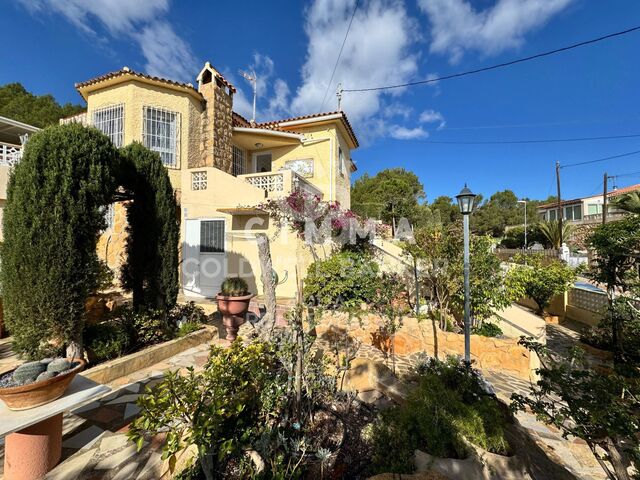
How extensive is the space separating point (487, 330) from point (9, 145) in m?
16.8

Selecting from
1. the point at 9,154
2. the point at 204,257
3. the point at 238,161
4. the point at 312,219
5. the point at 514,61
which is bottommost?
the point at 204,257

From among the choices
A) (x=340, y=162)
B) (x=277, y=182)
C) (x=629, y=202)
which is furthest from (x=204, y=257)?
(x=629, y=202)

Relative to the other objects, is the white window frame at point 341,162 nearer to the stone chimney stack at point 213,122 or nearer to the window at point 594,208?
the stone chimney stack at point 213,122

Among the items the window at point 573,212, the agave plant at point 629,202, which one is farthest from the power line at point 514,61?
the window at point 573,212

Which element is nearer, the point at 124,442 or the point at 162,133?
the point at 124,442

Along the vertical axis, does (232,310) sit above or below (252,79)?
below

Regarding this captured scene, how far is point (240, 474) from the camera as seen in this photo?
2.12 meters

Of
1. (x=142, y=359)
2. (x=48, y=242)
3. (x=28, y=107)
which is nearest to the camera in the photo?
(x=48, y=242)

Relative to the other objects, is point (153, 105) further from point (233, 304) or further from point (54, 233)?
Answer: point (233, 304)

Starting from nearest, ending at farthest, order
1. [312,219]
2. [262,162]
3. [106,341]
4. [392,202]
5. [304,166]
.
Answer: [106,341]
[312,219]
[304,166]
[262,162]
[392,202]

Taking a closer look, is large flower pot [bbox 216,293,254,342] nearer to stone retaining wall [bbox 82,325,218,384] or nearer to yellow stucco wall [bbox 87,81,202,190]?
stone retaining wall [bbox 82,325,218,384]

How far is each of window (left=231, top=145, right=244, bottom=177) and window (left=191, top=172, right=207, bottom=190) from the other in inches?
113

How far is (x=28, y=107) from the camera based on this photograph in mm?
19875

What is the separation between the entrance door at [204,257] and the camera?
998 cm
